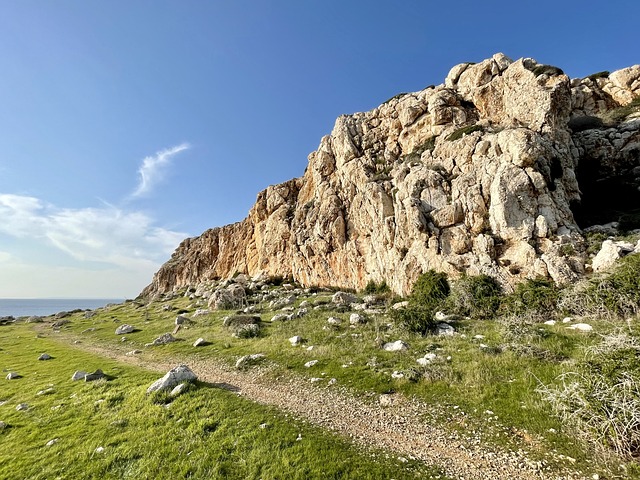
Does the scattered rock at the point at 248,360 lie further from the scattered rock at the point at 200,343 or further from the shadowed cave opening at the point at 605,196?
the shadowed cave opening at the point at 605,196

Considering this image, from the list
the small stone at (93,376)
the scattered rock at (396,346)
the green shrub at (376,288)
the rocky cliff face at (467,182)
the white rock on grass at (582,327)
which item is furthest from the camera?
the green shrub at (376,288)

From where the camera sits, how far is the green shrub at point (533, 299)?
24672mm

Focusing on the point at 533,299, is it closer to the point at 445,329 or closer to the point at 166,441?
the point at 445,329

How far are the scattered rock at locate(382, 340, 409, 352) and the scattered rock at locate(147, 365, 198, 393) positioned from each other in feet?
42.0

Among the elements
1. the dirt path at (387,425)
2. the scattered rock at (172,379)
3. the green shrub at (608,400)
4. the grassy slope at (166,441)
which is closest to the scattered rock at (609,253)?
the green shrub at (608,400)

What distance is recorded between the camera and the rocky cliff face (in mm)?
35688

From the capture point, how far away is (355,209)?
61.8 metres

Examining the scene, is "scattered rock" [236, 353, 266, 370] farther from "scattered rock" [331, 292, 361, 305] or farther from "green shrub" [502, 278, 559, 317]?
"green shrub" [502, 278, 559, 317]

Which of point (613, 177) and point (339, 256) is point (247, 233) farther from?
point (613, 177)

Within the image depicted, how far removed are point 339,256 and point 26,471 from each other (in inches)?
2182

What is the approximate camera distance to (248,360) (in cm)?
2047

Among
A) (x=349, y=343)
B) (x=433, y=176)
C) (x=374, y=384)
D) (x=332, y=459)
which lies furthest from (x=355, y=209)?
(x=332, y=459)

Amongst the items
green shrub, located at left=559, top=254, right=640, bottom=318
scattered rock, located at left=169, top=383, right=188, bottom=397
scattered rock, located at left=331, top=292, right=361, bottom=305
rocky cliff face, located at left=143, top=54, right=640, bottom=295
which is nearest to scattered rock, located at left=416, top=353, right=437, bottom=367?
scattered rock, located at left=169, top=383, right=188, bottom=397

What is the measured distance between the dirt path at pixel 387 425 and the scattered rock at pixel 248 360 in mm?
971
